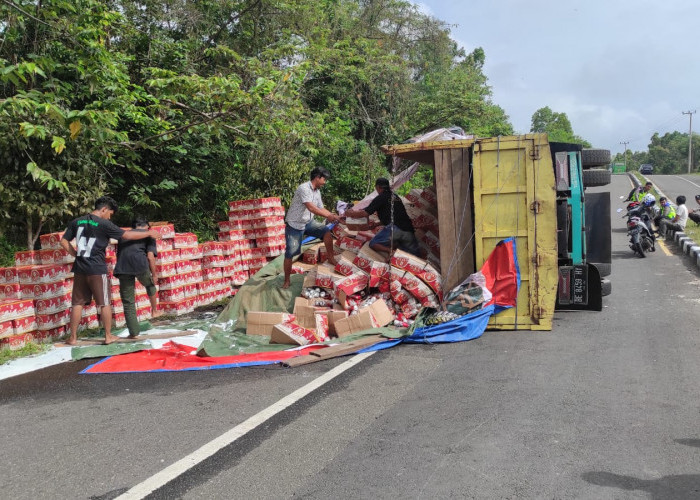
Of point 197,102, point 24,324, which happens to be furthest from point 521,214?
point 197,102

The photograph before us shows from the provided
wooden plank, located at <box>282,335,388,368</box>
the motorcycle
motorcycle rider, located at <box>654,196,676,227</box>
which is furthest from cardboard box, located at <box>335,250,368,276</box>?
motorcycle rider, located at <box>654,196,676,227</box>

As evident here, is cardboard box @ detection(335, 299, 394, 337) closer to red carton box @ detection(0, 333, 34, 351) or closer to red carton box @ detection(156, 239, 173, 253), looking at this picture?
red carton box @ detection(156, 239, 173, 253)

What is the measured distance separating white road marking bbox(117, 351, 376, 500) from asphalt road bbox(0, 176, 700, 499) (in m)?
0.08

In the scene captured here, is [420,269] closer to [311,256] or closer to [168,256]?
[311,256]

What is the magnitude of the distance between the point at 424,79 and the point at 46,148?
70.9 ft

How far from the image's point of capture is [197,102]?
43.6ft

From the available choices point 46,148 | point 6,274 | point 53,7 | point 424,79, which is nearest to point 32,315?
point 6,274

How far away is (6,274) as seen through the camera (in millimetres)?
7871

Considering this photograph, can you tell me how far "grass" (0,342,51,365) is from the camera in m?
6.96

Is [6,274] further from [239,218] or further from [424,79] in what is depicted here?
[424,79]

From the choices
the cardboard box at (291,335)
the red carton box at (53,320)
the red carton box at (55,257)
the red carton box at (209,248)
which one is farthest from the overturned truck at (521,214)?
the red carton box at (53,320)

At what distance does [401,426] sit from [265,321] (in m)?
3.74

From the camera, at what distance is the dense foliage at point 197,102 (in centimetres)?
979

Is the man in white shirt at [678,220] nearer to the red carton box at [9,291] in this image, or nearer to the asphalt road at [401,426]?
the asphalt road at [401,426]
